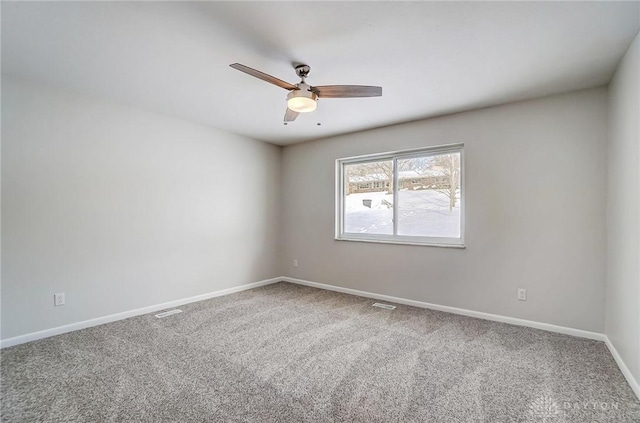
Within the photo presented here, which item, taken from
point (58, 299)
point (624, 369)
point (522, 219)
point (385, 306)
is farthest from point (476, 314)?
point (58, 299)

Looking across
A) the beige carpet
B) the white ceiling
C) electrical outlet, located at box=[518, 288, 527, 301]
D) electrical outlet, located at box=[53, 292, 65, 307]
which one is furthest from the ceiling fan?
electrical outlet, located at box=[53, 292, 65, 307]

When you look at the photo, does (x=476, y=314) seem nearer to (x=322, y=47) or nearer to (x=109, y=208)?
(x=322, y=47)

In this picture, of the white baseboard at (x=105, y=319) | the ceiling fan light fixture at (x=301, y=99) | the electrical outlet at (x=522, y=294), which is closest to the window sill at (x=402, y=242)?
the electrical outlet at (x=522, y=294)

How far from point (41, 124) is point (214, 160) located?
72.3 inches

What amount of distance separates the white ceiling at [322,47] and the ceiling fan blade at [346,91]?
242 millimetres

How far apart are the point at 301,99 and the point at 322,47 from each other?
397 millimetres

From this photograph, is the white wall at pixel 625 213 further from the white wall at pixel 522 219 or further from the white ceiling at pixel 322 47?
the white ceiling at pixel 322 47

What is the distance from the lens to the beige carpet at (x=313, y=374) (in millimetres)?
1766

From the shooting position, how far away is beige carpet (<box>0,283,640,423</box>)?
69.5 inches

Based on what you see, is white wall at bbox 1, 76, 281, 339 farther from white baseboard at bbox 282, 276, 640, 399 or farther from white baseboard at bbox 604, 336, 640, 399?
white baseboard at bbox 604, 336, 640, 399

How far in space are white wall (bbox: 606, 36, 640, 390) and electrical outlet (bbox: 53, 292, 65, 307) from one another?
4686 millimetres

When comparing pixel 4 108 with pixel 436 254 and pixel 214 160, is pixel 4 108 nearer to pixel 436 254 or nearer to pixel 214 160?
pixel 214 160

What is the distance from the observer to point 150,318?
3320 millimetres

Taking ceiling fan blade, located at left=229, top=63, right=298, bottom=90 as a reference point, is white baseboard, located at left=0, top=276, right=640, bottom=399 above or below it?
below
